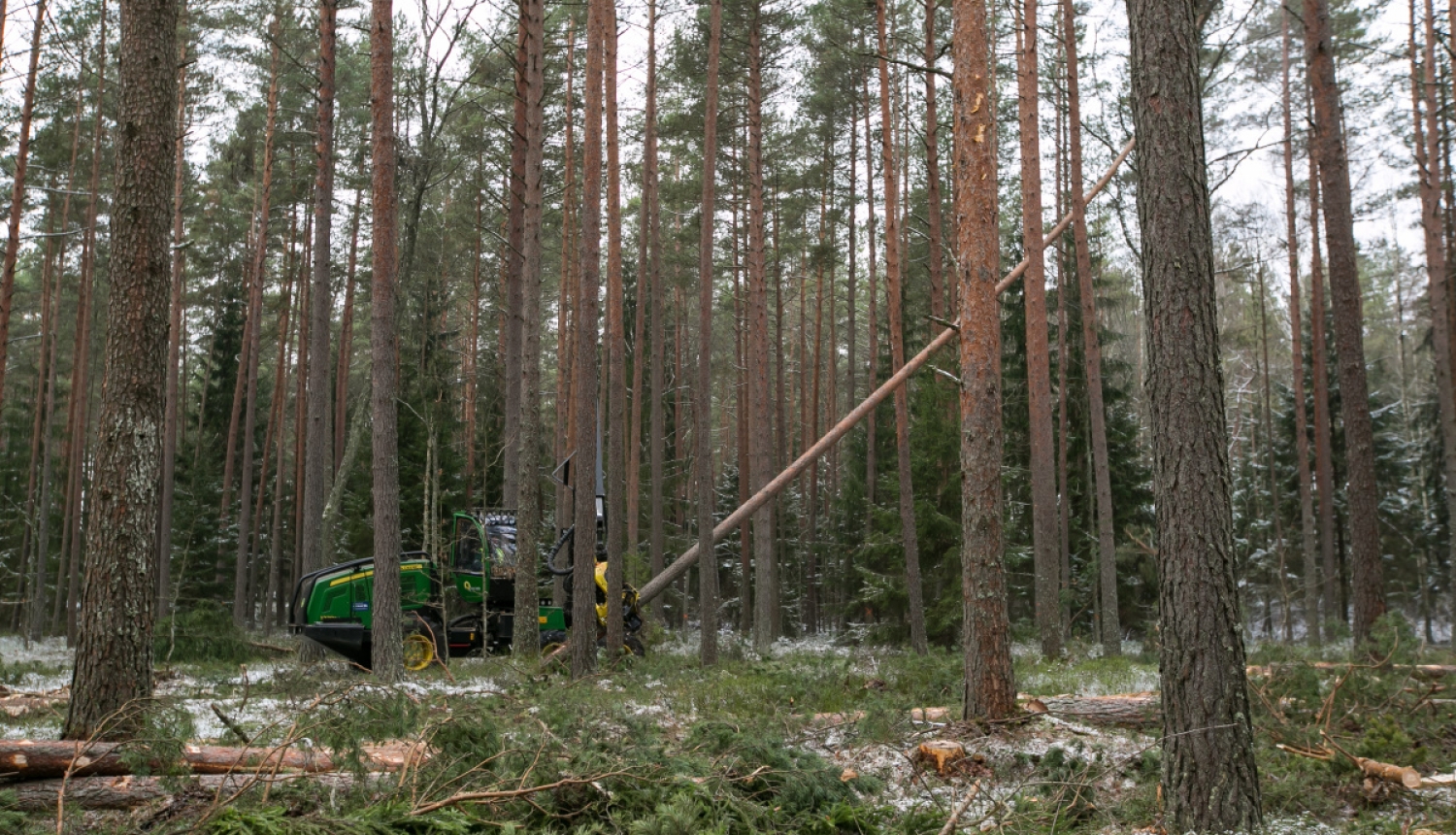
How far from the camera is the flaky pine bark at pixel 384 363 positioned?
10.3m

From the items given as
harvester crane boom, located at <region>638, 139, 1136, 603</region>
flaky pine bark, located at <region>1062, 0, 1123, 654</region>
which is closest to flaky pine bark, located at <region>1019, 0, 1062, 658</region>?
flaky pine bark, located at <region>1062, 0, 1123, 654</region>

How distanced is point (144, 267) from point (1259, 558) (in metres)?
26.9

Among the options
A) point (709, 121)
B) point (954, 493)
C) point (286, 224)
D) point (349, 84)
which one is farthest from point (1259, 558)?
point (286, 224)

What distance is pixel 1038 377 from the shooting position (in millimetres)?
13555

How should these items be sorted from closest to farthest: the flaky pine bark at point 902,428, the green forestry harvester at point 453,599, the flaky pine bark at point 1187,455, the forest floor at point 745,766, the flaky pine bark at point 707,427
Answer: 1. the forest floor at point 745,766
2. the flaky pine bark at point 1187,455
3. the flaky pine bark at point 707,427
4. the green forestry harvester at point 453,599
5. the flaky pine bark at point 902,428

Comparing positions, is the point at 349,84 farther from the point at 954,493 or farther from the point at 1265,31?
the point at 1265,31

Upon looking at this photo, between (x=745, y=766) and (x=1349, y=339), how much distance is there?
10.1m

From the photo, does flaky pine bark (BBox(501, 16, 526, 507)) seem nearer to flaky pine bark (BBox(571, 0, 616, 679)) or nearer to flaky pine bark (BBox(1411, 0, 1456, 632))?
flaky pine bark (BBox(571, 0, 616, 679))

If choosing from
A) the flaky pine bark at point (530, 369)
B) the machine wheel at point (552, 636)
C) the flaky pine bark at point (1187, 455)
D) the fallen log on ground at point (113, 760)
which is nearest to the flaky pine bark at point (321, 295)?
the flaky pine bark at point (530, 369)

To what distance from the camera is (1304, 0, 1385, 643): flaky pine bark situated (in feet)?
36.7

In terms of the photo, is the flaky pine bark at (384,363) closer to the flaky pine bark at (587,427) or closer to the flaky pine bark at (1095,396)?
the flaky pine bark at (587,427)

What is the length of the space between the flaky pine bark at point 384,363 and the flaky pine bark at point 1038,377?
8519 millimetres

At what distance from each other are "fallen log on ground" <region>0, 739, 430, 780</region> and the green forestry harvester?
6741 mm

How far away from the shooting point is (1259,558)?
2544 centimetres
